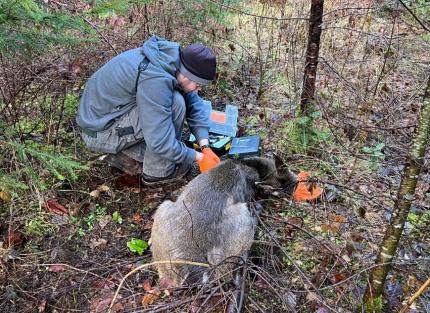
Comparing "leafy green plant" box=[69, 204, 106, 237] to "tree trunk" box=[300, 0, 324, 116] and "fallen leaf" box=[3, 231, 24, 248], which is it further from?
"tree trunk" box=[300, 0, 324, 116]

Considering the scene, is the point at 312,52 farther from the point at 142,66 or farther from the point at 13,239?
the point at 13,239

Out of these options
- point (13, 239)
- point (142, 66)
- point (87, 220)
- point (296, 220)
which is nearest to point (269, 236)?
point (296, 220)

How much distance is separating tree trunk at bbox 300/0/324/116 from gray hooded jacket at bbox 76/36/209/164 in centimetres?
140

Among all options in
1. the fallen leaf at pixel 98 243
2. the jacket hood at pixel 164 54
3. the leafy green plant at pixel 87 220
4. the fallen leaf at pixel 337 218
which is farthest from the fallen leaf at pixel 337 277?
the jacket hood at pixel 164 54

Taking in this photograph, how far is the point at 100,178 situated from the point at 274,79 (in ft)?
10.7

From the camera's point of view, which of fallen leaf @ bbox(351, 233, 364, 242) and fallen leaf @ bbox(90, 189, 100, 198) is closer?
fallen leaf @ bbox(351, 233, 364, 242)

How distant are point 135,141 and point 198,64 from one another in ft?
3.62

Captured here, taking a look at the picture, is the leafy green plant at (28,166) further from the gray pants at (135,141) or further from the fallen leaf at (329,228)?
the fallen leaf at (329,228)

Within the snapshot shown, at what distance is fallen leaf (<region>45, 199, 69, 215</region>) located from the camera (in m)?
4.40

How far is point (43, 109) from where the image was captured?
5.04 m

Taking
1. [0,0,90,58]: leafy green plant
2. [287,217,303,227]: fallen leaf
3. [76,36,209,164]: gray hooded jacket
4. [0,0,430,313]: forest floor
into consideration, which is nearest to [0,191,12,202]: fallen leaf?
[0,0,430,313]: forest floor

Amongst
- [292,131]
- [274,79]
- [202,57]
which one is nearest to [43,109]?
[202,57]

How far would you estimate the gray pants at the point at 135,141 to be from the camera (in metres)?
4.66

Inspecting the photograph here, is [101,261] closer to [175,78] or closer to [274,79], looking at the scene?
[175,78]
